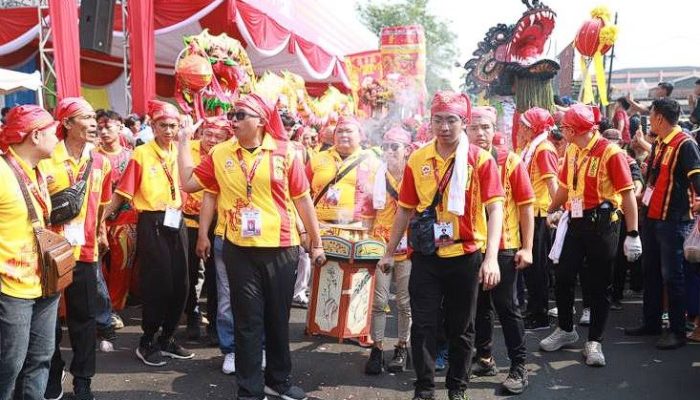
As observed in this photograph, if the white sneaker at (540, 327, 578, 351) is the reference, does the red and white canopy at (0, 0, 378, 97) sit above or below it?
above

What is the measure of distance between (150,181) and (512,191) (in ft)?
8.52

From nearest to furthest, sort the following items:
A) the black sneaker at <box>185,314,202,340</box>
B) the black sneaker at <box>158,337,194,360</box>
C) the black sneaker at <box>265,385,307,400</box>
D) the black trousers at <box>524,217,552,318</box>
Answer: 1. the black sneaker at <box>265,385,307,400</box>
2. the black sneaker at <box>158,337,194,360</box>
3. the black sneaker at <box>185,314,202,340</box>
4. the black trousers at <box>524,217,552,318</box>

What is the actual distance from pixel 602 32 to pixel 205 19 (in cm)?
723

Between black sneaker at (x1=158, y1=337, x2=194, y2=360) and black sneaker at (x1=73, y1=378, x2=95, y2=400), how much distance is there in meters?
0.98

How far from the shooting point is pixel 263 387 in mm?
3854

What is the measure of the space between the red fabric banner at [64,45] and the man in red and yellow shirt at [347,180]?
533 centimetres

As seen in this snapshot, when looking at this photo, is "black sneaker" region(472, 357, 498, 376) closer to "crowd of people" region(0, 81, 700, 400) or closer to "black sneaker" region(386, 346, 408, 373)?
"crowd of people" region(0, 81, 700, 400)

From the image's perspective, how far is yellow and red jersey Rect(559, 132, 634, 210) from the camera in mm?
4691

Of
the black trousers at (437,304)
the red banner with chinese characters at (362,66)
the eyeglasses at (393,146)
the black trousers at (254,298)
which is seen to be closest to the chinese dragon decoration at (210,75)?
the eyeglasses at (393,146)

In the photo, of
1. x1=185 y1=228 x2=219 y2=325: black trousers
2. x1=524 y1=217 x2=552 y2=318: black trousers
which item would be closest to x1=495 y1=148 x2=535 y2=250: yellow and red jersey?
x1=524 y1=217 x2=552 y2=318: black trousers

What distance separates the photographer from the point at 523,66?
9.65 meters

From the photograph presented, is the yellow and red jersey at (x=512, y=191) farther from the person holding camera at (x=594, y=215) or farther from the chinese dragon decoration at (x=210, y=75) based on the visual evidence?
the chinese dragon decoration at (x=210, y=75)

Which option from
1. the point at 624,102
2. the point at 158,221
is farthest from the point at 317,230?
the point at 624,102

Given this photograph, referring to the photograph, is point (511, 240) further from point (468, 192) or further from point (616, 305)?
point (616, 305)
